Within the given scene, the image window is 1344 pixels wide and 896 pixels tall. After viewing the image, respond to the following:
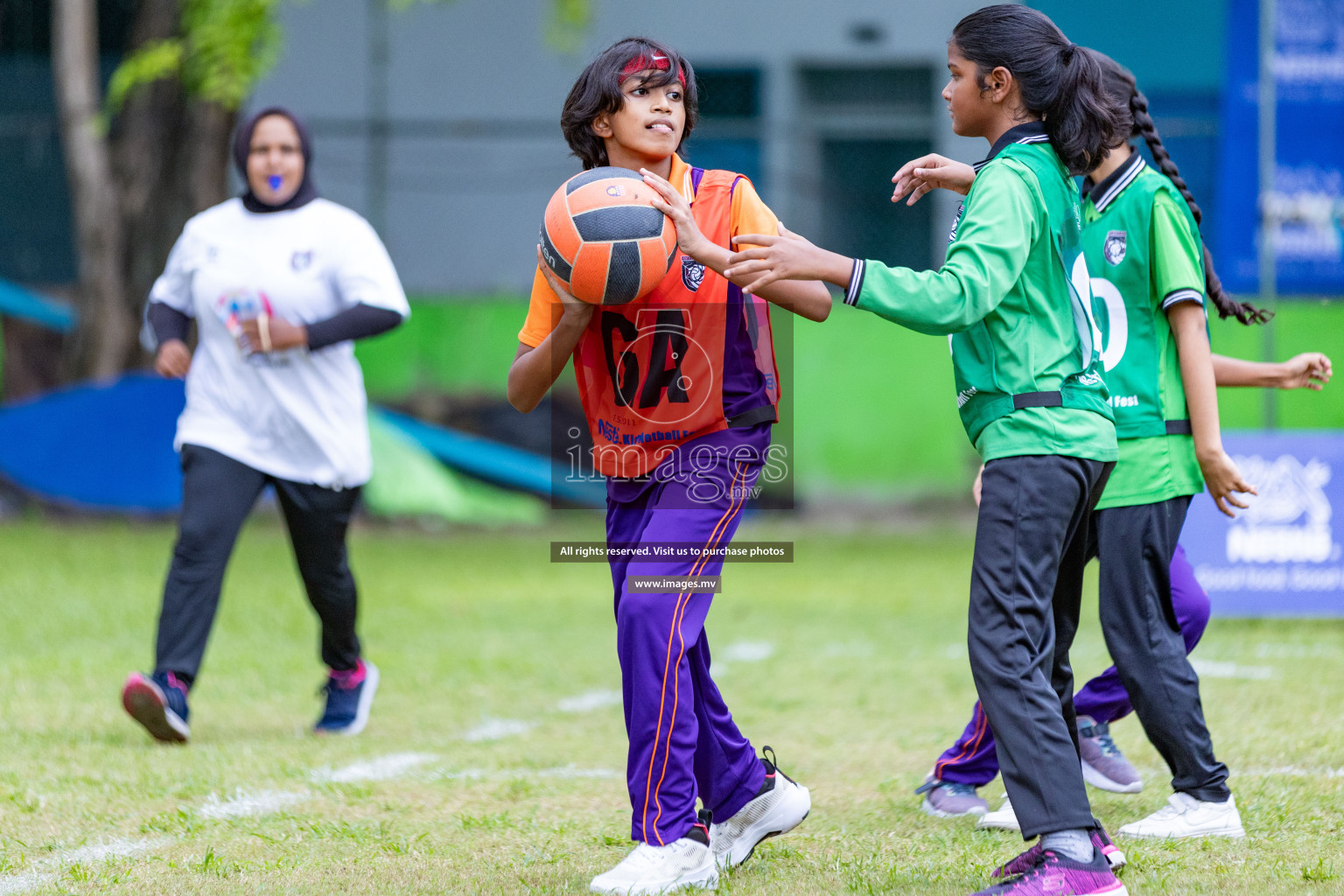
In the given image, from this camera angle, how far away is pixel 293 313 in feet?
19.3

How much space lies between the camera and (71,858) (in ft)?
13.1

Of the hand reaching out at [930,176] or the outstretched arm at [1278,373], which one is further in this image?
the outstretched arm at [1278,373]

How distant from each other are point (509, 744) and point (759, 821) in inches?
78.3

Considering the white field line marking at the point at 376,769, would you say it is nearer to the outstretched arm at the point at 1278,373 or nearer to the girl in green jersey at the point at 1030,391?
the girl in green jersey at the point at 1030,391

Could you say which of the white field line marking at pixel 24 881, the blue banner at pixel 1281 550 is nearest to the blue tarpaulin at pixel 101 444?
the blue banner at pixel 1281 550

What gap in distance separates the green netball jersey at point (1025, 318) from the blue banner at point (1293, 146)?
724 cm

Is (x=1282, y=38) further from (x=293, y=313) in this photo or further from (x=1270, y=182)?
(x=293, y=313)

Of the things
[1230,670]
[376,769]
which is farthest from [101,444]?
[1230,670]

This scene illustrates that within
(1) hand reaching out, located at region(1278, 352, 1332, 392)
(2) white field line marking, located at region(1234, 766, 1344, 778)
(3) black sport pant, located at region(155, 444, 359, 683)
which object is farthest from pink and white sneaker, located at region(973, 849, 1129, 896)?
(3) black sport pant, located at region(155, 444, 359, 683)

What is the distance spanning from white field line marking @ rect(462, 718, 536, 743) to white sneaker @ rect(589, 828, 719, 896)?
7.49ft

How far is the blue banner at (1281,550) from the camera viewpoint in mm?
8406

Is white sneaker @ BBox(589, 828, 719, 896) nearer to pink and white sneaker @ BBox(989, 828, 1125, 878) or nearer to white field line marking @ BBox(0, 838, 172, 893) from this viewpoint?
pink and white sneaker @ BBox(989, 828, 1125, 878)

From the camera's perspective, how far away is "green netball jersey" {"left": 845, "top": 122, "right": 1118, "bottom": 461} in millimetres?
3316

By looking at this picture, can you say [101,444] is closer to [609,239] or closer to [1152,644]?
[609,239]
